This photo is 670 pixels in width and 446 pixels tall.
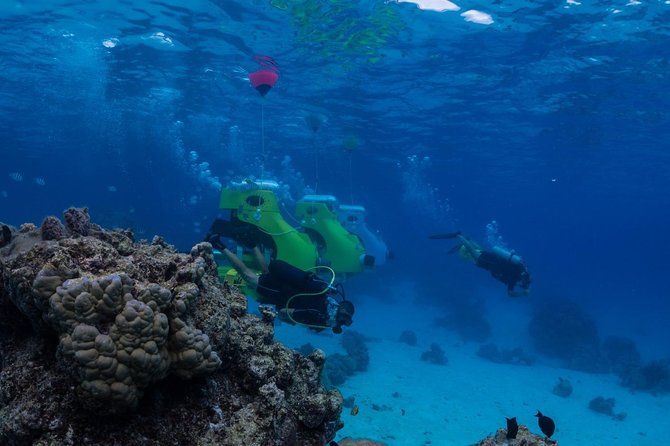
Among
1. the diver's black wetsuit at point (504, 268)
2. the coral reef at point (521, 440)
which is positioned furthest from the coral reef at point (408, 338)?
the coral reef at point (521, 440)

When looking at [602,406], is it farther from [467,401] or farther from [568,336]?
[568,336]

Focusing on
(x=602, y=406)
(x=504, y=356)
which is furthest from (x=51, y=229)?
(x=504, y=356)

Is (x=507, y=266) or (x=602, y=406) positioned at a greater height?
(x=507, y=266)

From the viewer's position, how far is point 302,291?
6.49 metres

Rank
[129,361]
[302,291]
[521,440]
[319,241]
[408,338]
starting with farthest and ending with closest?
[408,338], [319,241], [302,291], [521,440], [129,361]

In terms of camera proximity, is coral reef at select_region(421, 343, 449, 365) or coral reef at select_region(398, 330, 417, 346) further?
coral reef at select_region(398, 330, 417, 346)

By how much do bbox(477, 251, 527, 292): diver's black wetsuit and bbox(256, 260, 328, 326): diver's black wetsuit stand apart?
8135 millimetres

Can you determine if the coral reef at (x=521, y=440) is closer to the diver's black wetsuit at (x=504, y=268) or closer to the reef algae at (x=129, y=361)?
the reef algae at (x=129, y=361)

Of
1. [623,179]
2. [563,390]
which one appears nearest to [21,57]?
[563,390]

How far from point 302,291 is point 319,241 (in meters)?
4.71

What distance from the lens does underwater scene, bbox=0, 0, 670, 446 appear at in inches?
111

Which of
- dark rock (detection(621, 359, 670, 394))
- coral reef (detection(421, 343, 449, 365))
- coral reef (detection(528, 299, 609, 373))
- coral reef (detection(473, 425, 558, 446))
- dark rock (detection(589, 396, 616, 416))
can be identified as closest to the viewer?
coral reef (detection(473, 425, 558, 446))

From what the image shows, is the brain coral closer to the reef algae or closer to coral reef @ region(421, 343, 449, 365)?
the reef algae

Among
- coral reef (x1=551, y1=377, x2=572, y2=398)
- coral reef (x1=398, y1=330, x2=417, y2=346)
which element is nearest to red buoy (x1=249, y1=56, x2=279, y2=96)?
coral reef (x1=398, y1=330, x2=417, y2=346)
